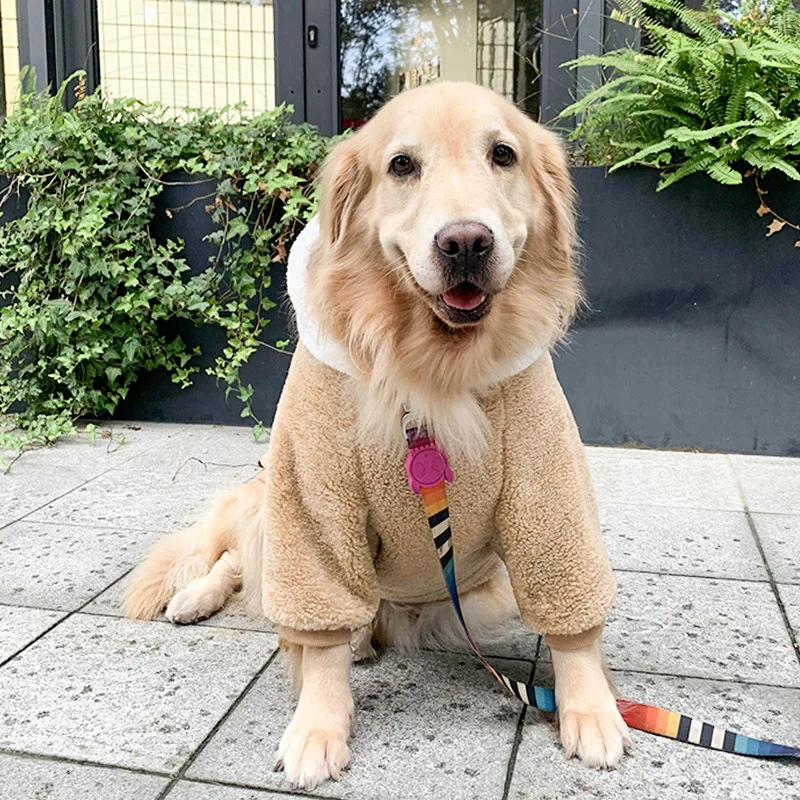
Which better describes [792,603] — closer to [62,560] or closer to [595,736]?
[595,736]

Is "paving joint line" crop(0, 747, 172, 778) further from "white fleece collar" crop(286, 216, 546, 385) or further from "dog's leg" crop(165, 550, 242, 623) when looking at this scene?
"white fleece collar" crop(286, 216, 546, 385)

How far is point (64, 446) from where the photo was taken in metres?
4.70

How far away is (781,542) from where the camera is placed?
10.6 ft

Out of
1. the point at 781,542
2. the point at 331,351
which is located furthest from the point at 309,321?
the point at 781,542

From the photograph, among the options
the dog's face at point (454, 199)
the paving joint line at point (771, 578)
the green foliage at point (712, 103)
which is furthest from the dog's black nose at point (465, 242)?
the green foliage at point (712, 103)

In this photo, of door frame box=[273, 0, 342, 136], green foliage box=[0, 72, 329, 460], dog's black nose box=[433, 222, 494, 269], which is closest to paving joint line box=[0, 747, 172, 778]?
dog's black nose box=[433, 222, 494, 269]

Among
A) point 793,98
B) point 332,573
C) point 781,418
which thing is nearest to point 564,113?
point 793,98

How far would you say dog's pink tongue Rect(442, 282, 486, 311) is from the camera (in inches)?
70.2

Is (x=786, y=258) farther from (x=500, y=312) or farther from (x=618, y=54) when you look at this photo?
(x=500, y=312)

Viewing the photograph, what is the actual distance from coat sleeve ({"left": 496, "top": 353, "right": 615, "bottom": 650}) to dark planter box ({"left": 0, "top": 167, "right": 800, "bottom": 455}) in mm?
2870

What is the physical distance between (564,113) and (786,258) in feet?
4.74

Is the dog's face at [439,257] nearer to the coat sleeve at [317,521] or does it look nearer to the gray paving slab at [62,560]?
the coat sleeve at [317,521]

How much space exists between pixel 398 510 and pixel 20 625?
1.30 metres

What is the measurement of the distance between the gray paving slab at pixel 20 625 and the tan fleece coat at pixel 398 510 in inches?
34.4
